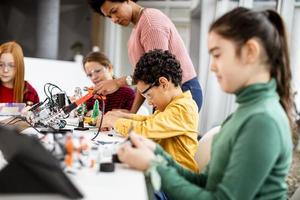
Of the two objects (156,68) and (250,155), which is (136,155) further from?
(156,68)

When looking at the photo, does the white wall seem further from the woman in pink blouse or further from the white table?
the white table

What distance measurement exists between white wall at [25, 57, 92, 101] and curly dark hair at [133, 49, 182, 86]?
169 cm

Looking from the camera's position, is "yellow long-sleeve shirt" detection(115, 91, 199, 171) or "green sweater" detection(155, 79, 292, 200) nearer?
"green sweater" detection(155, 79, 292, 200)

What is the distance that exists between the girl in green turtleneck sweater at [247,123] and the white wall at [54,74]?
2229 millimetres

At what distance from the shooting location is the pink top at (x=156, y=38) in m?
1.54

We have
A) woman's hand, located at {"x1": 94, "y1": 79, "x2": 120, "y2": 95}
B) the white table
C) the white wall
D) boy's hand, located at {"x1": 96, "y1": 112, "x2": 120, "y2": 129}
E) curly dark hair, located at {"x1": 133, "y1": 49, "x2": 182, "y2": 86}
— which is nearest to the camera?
the white table

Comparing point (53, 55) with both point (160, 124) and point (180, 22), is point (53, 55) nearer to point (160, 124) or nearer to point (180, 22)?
point (180, 22)

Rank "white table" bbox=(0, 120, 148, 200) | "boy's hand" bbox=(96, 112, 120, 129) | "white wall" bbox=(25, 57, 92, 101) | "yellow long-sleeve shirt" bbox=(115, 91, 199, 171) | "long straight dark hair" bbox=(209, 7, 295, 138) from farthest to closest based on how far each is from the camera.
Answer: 1. "white wall" bbox=(25, 57, 92, 101)
2. "boy's hand" bbox=(96, 112, 120, 129)
3. "yellow long-sleeve shirt" bbox=(115, 91, 199, 171)
4. "long straight dark hair" bbox=(209, 7, 295, 138)
5. "white table" bbox=(0, 120, 148, 200)

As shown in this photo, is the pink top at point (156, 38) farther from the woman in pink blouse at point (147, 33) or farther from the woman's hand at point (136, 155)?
the woman's hand at point (136, 155)

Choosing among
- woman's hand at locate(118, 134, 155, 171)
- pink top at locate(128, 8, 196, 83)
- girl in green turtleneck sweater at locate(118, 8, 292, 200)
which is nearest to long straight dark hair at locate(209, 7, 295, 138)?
girl in green turtleneck sweater at locate(118, 8, 292, 200)

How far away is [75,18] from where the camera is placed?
15.1 ft

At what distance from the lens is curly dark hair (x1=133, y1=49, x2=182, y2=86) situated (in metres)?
1.35

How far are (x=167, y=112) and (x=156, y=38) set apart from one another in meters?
0.43

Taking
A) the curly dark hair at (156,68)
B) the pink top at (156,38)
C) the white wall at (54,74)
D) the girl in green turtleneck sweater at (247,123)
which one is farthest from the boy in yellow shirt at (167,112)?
the white wall at (54,74)
